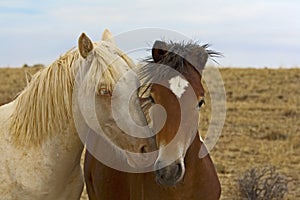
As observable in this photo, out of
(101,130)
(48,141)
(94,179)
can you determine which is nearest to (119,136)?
(101,130)

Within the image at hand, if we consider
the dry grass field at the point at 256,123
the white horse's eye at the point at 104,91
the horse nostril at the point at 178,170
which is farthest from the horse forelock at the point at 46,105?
the dry grass field at the point at 256,123

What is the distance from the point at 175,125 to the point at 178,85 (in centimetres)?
25

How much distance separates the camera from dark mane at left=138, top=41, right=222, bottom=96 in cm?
408

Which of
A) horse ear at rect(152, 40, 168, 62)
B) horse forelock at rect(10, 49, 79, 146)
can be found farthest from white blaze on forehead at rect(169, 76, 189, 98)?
horse forelock at rect(10, 49, 79, 146)

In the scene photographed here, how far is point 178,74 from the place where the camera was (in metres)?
4.04

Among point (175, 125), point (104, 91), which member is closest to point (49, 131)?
point (104, 91)

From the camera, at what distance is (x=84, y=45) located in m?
3.95

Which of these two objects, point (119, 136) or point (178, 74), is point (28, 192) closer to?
point (119, 136)

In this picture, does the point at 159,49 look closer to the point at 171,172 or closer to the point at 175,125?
the point at 175,125

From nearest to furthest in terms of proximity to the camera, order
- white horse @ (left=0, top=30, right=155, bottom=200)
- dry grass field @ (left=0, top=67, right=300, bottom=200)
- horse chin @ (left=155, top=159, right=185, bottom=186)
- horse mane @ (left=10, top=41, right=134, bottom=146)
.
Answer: horse chin @ (left=155, top=159, right=185, bottom=186), white horse @ (left=0, top=30, right=155, bottom=200), horse mane @ (left=10, top=41, right=134, bottom=146), dry grass field @ (left=0, top=67, right=300, bottom=200)

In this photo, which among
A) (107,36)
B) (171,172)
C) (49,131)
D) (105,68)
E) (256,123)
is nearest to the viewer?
(171,172)

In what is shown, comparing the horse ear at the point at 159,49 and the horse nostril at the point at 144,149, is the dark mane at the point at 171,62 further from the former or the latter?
the horse nostril at the point at 144,149

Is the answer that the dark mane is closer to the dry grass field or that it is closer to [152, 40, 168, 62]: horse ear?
[152, 40, 168, 62]: horse ear

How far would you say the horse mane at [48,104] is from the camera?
4117mm
